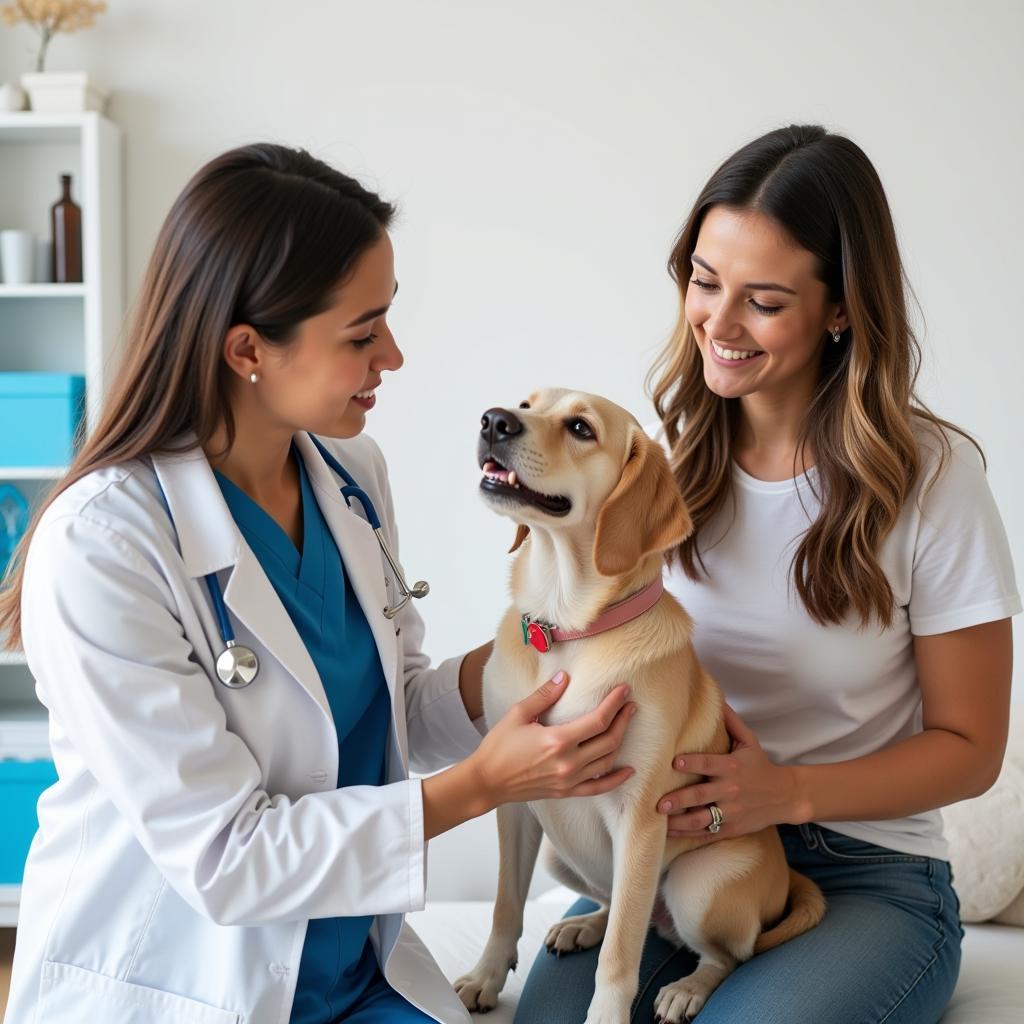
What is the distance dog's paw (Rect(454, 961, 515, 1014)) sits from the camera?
5.52 ft

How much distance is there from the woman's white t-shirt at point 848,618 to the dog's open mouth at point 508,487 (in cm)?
40

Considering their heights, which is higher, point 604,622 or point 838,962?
point 604,622

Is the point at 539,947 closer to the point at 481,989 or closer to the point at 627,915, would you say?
the point at 481,989

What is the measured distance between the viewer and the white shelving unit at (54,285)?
3.07m

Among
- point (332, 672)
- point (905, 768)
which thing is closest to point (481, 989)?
point (332, 672)

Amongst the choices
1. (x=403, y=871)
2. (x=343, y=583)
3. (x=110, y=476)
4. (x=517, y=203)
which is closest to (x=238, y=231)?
(x=110, y=476)

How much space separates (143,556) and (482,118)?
219 centimetres

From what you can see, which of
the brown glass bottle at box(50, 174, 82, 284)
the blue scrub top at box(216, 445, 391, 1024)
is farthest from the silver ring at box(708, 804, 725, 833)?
the brown glass bottle at box(50, 174, 82, 284)

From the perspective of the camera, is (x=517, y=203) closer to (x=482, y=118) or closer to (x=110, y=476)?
(x=482, y=118)

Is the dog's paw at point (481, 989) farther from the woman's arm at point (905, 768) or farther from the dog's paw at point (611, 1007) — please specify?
the woman's arm at point (905, 768)

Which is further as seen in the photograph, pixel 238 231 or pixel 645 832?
pixel 645 832

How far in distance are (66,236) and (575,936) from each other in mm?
2387

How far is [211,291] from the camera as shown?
1.34 metres

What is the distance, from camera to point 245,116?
3.22m
